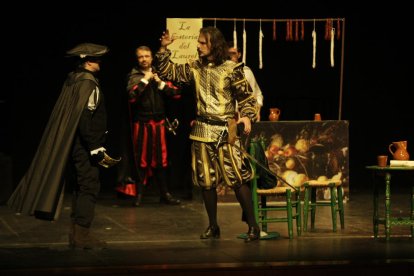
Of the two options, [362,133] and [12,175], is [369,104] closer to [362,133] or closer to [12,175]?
[362,133]

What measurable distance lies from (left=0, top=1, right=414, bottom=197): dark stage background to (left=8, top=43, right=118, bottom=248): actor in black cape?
10.1ft

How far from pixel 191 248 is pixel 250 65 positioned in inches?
168

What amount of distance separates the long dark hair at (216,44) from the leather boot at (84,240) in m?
1.49

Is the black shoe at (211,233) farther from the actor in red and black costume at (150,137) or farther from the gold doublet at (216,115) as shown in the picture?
the actor in red and black costume at (150,137)

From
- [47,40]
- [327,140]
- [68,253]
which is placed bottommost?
[68,253]

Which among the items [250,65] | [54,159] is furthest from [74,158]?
[250,65]

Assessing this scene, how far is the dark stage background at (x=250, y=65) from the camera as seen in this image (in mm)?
10086

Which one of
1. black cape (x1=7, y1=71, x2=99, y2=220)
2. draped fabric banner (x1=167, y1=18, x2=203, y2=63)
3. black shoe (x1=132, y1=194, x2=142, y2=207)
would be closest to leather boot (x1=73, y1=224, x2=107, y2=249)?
black cape (x1=7, y1=71, x2=99, y2=220)

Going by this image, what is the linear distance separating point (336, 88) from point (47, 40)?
311 centimetres

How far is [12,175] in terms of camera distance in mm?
10180

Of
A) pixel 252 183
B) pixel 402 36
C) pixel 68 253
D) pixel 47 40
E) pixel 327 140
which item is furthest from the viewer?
pixel 402 36

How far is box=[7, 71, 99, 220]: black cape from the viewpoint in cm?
643

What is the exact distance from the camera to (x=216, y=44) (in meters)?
6.91

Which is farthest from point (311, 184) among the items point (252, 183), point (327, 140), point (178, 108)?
point (178, 108)
